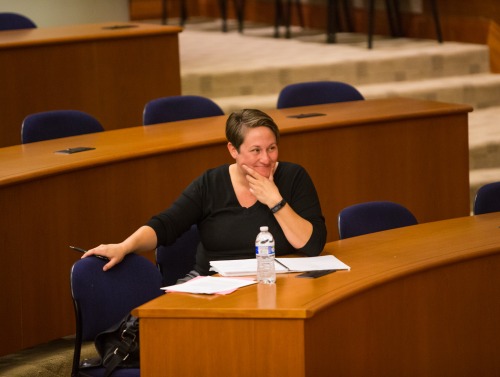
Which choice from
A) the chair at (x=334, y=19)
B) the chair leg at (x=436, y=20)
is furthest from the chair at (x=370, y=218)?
the chair at (x=334, y=19)

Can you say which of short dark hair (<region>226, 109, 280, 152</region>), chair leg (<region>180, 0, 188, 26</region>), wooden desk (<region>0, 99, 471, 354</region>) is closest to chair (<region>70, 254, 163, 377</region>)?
short dark hair (<region>226, 109, 280, 152</region>)

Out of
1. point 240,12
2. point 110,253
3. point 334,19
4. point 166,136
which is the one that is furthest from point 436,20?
point 110,253

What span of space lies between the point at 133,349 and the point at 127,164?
1563 mm

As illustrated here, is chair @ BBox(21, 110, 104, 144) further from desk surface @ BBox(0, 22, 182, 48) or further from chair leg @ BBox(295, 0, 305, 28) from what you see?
chair leg @ BBox(295, 0, 305, 28)

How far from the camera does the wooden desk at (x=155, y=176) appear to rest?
4.35 meters

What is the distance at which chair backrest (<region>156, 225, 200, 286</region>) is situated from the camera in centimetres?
402

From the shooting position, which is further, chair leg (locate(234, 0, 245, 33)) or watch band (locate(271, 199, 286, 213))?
chair leg (locate(234, 0, 245, 33))

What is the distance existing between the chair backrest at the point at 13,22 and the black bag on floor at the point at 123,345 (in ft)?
15.3

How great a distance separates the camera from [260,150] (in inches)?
148

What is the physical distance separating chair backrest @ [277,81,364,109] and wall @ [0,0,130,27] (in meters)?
2.82

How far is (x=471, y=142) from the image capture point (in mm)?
7117

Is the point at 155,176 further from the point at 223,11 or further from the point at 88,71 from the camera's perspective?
the point at 223,11

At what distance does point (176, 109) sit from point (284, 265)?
2.62m

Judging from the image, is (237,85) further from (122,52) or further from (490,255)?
(490,255)
